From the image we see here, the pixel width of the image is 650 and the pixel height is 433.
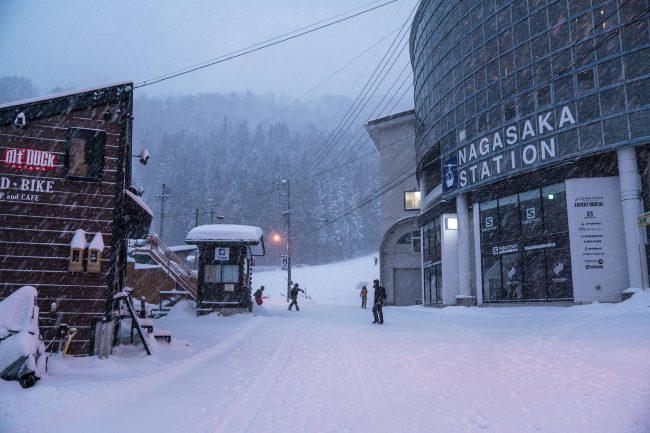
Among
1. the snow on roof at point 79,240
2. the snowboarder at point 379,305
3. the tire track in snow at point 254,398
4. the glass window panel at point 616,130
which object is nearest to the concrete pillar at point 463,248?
the glass window panel at point 616,130

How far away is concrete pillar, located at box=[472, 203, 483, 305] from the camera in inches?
1039

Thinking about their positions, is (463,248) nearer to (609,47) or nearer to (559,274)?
(559,274)

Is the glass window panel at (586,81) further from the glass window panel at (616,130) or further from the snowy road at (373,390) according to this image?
the snowy road at (373,390)

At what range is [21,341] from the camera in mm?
→ 7000

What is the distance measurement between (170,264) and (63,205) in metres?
16.4

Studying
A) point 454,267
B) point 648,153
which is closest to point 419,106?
point 454,267

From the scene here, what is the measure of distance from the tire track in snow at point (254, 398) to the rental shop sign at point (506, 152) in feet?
55.5

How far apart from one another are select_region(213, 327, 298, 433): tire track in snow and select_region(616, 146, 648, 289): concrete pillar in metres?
15.7

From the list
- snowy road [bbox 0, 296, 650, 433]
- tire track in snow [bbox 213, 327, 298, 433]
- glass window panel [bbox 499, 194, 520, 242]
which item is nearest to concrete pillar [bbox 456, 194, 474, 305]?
glass window panel [bbox 499, 194, 520, 242]

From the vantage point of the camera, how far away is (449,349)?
11.4m

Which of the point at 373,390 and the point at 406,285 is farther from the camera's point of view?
the point at 406,285

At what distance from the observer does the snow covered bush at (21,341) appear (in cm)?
673

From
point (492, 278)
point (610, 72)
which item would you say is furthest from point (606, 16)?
point (492, 278)

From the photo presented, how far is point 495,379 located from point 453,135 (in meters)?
22.5
